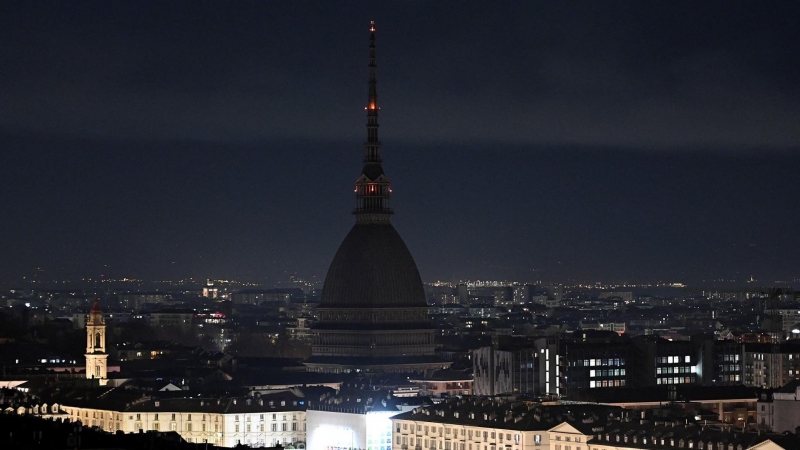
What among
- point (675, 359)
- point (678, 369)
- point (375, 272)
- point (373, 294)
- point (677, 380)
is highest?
point (375, 272)

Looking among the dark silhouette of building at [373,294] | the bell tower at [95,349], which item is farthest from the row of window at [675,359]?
the bell tower at [95,349]

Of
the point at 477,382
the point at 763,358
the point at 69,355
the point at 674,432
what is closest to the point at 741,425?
the point at 674,432

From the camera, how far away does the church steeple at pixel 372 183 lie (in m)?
169

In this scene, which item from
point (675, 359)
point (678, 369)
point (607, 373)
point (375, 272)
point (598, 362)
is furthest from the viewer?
point (375, 272)

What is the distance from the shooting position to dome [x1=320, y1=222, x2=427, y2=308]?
167 meters

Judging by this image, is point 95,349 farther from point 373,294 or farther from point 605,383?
point 373,294

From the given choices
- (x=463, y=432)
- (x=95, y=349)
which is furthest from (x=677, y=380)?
(x=463, y=432)

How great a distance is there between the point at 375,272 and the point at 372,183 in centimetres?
610

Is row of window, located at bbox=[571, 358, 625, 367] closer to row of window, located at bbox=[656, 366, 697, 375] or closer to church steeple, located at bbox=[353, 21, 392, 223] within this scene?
row of window, located at bbox=[656, 366, 697, 375]

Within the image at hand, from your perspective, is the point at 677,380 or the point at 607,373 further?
the point at 677,380

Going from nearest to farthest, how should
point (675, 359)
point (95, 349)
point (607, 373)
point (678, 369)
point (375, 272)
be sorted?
point (95, 349) < point (607, 373) < point (678, 369) < point (675, 359) < point (375, 272)

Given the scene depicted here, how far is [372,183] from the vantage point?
556 feet

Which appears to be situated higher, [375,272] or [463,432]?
[375,272]

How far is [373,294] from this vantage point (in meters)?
167
